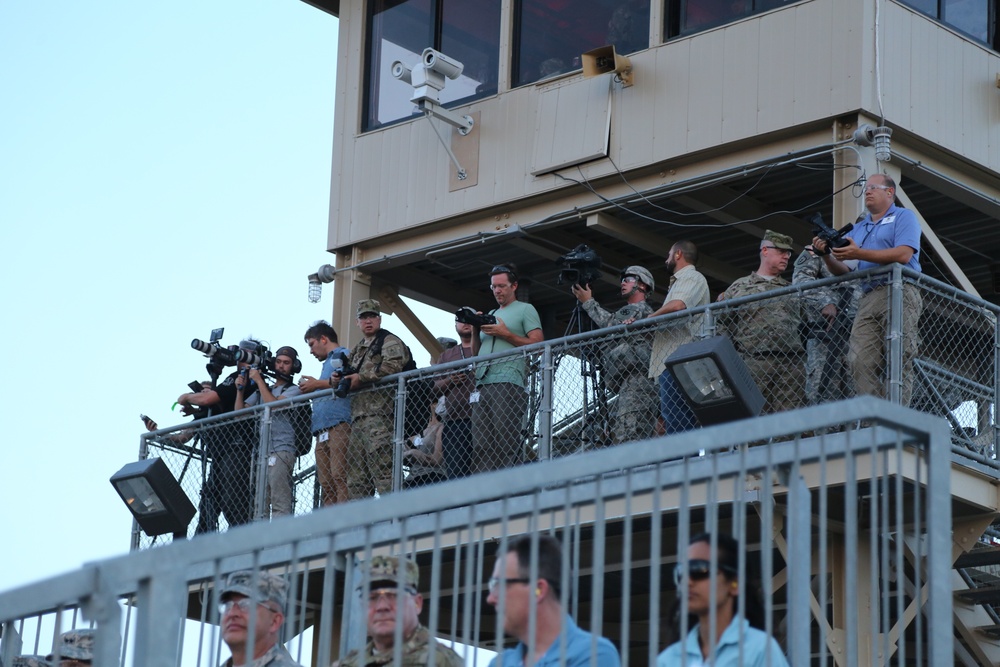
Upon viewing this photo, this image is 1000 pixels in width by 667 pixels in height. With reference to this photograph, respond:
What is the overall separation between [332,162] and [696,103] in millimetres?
4320

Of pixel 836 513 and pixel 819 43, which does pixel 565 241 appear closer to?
pixel 819 43

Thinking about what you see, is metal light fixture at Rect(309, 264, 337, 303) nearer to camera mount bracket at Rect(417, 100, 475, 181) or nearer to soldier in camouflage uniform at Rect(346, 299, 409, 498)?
camera mount bracket at Rect(417, 100, 475, 181)

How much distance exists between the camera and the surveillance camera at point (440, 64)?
14.3 meters

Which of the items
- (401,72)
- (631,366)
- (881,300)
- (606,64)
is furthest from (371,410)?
(881,300)

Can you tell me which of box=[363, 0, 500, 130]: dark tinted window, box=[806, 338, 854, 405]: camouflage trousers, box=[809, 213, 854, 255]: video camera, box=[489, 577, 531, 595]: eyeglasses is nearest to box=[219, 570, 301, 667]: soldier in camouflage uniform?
box=[489, 577, 531, 595]: eyeglasses

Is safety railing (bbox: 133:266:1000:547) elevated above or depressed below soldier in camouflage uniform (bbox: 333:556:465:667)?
above

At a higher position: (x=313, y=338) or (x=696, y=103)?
(x=696, y=103)

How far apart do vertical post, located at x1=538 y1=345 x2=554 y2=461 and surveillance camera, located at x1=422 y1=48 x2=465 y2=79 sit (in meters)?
3.40

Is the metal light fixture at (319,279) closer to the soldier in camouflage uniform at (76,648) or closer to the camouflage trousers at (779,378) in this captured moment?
the camouflage trousers at (779,378)

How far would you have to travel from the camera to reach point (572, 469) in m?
4.50

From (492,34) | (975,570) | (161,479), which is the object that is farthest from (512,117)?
(975,570)

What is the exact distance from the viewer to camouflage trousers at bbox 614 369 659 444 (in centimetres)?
1140

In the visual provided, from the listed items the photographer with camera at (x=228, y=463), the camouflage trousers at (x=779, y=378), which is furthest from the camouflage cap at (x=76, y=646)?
the photographer with camera at (x=228, y=463)

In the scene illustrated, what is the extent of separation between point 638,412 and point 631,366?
1.14 ft
